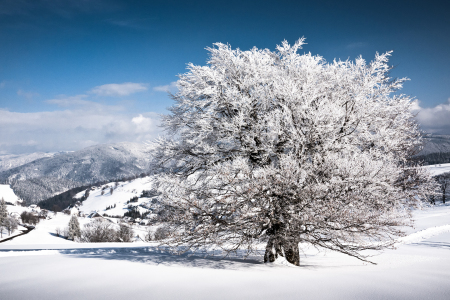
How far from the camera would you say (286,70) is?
32.3 ft

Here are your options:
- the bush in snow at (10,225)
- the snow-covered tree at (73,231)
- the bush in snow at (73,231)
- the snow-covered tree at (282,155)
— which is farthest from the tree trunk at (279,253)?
the bush in snow at (10,225)

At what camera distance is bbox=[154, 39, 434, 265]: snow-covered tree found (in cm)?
752

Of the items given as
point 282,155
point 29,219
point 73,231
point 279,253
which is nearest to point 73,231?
point 73,231

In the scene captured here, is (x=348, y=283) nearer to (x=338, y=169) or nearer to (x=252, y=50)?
(x=338, y=169)

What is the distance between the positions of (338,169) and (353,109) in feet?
8.56

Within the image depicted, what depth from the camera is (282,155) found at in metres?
7.99

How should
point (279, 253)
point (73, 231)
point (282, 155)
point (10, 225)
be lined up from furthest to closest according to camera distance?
point (10, 225)
point (73, 231)
point (279, 253)
point (282, 155)

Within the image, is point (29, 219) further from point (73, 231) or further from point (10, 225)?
point (73, 231)

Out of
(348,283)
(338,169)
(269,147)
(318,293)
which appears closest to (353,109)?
(338,169)

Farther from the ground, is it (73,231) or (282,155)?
(282,155)

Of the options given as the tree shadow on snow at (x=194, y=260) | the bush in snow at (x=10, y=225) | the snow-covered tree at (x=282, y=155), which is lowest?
the bush in snow at (x=10, y=225)

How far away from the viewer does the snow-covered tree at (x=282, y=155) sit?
296 inches

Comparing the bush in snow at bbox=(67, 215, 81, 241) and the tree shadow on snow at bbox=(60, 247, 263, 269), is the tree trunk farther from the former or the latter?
the bush in snow at bbox=(67, 215, 81, 241)

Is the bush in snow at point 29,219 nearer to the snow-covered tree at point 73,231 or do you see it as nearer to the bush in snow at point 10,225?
the bush in snow at point 10,225
